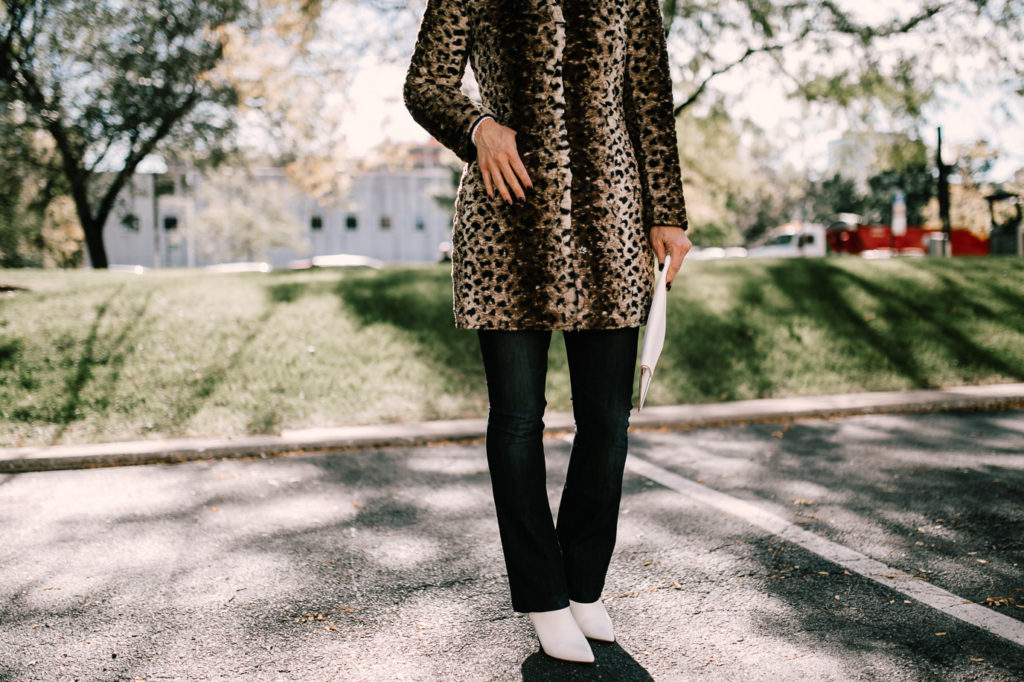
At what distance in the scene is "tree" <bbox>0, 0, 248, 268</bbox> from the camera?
51.9 feet

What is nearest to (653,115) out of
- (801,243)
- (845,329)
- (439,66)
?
(439,66)

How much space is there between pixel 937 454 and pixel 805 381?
2559 mm

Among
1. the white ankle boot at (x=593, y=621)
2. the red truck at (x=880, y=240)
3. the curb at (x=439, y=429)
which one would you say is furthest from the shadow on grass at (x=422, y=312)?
the red truck at (x=880, y=240)

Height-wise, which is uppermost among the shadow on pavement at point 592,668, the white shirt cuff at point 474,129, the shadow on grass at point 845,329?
the white shirt cuff at point 474,129

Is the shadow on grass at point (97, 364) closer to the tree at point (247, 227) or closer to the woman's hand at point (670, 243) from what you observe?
the woman's hand at point (670, 243)

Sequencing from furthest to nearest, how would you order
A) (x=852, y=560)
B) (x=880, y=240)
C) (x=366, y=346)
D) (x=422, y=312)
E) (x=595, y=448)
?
(x=880, y=240)
(x=422, y=312)
(x=366, y=346)
(x=852, y=560)
(x=595, y=448)

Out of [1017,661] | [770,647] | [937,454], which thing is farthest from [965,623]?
[937,454]

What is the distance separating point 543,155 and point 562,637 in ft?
4.35

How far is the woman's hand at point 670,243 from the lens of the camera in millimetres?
2287

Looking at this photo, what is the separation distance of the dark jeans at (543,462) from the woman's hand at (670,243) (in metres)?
0.25

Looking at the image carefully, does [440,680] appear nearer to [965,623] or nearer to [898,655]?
[898,655]

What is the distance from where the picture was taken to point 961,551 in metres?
3.02

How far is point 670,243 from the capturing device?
7.50ft

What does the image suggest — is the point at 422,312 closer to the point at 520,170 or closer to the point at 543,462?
the point at 543,462
